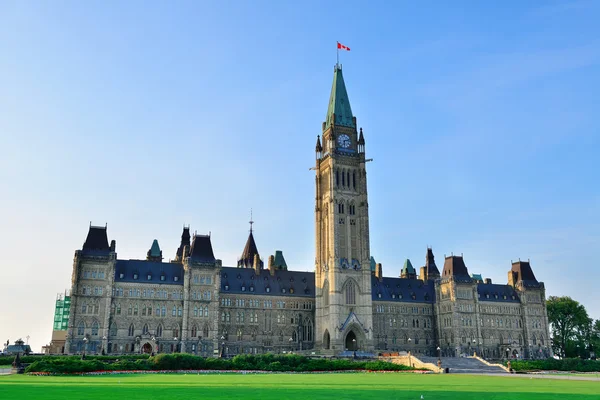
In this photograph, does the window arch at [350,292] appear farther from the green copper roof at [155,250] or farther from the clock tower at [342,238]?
the green copper roof at [155,250]

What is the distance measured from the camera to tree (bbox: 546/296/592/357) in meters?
130

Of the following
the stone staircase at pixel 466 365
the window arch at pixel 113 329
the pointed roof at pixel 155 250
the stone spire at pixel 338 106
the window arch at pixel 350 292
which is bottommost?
the stone staircase at pixel 466 365

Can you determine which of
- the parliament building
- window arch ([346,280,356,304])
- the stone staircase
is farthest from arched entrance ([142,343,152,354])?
the stone staircase

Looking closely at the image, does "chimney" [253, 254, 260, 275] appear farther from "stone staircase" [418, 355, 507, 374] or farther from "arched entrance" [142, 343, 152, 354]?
"stone staircase" [418, 355, 507, 374]

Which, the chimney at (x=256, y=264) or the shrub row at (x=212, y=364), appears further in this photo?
the chimney at (x=256, y=264)

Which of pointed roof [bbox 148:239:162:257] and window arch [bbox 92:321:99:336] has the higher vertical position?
pointed roof [bbox 148:239:162:257]

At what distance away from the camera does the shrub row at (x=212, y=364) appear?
55263 millimetres

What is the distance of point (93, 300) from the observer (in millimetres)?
101062

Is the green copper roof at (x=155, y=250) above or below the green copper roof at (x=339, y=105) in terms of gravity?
below

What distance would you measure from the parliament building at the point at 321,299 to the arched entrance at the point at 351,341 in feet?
0.65

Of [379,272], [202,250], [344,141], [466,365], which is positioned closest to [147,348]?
[202,250]

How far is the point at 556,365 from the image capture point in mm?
85125

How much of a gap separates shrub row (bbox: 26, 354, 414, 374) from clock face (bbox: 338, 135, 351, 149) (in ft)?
197

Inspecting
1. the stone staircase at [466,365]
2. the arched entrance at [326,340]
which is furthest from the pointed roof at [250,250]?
the stone staircase at [466,365]
